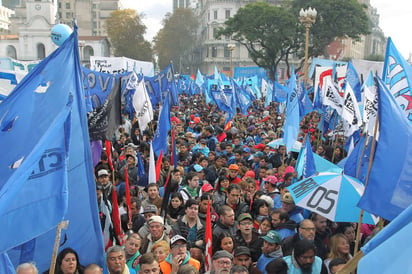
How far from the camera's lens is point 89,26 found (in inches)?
3541

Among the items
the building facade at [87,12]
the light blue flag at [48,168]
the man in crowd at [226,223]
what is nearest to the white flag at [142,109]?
the man in crowd at [226,223]

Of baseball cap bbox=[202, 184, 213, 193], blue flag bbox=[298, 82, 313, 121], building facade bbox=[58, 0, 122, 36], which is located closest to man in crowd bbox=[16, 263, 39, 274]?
baseball cap bbox=[202, 184, 213, 193]

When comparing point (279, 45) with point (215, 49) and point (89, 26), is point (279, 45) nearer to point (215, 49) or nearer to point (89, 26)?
point (215, 49)

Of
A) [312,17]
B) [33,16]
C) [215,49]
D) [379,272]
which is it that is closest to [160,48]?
[215,49]

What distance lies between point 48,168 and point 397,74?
4.52 m

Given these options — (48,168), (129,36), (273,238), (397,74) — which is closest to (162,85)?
(397,74)

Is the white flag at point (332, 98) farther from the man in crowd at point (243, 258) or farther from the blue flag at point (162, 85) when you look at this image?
the man in crowd at point (243, 258)

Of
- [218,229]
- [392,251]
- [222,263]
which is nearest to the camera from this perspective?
[392,251]

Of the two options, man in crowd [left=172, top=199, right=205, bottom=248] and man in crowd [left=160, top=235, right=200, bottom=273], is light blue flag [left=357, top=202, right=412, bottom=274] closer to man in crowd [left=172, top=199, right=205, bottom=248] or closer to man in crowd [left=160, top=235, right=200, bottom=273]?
man in crowd [left=160, top=235, right=200, bottom=273]

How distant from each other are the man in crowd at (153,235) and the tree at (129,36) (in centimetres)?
6262

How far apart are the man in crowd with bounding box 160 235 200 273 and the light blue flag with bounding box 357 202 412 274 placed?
6.45ft

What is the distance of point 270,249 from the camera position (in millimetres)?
4215

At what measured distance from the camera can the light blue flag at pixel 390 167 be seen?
336 cm

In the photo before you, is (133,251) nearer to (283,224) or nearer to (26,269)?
(26,269)
